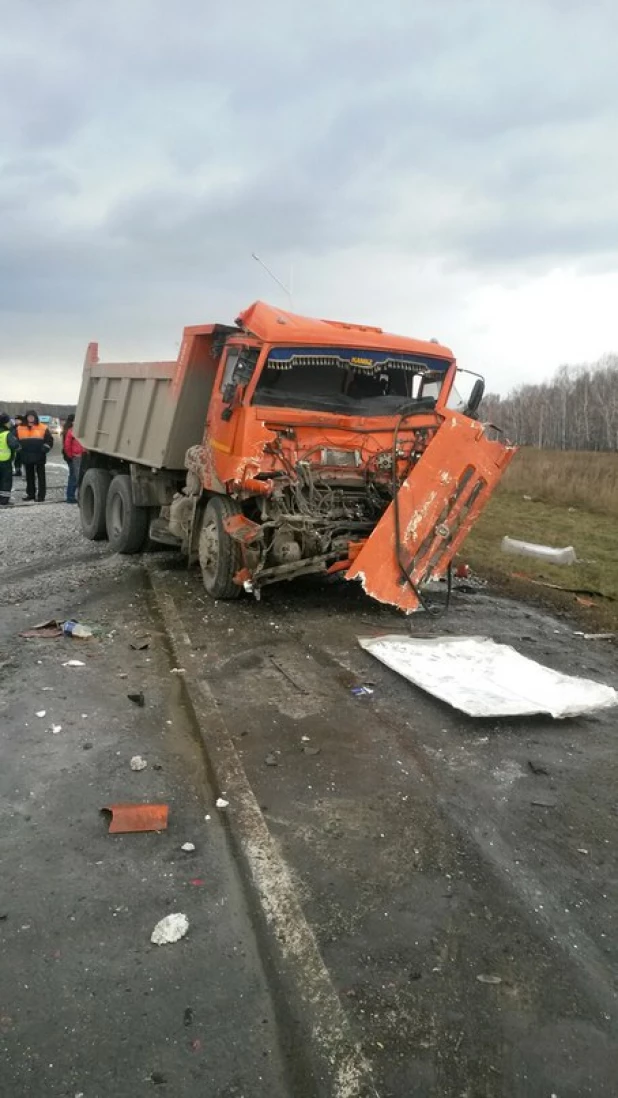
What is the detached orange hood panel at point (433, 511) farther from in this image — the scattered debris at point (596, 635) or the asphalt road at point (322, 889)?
the scattered debris at point (596, 635)

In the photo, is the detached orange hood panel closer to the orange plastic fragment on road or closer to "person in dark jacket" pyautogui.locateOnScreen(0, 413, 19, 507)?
the orange plastic fragment on road

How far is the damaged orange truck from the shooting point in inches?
241

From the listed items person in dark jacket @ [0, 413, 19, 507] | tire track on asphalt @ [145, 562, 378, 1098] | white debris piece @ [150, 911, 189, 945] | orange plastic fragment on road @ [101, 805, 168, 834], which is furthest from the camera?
person in dark jacket @ [0, 413, 19, 507]

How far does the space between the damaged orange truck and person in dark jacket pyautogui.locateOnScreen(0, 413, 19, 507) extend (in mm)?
9322

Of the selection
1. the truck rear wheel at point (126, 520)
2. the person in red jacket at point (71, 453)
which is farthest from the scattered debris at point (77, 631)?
the person in red jacket at point (71, 453)

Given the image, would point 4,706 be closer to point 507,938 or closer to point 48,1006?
point 48,1006

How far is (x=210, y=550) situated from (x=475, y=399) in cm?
284

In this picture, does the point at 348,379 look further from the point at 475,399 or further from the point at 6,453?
the point at 6,453

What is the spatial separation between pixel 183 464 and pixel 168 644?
2.91 m

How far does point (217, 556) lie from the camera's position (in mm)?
6809

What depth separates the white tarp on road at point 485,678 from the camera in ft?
14.3

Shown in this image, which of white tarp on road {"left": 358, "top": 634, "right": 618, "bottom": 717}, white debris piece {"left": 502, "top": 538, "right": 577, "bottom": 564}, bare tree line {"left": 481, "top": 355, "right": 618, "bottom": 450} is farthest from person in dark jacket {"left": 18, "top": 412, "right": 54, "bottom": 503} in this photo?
bare tree line {"left": 481, "top": 355, "right": 618, "bottom": 450}

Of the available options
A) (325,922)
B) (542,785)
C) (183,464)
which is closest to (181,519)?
(183,464)

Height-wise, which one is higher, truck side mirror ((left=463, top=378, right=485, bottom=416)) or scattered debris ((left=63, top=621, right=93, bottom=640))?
truck side mirror ((left=463, top=378, right=485, bottom=416))
